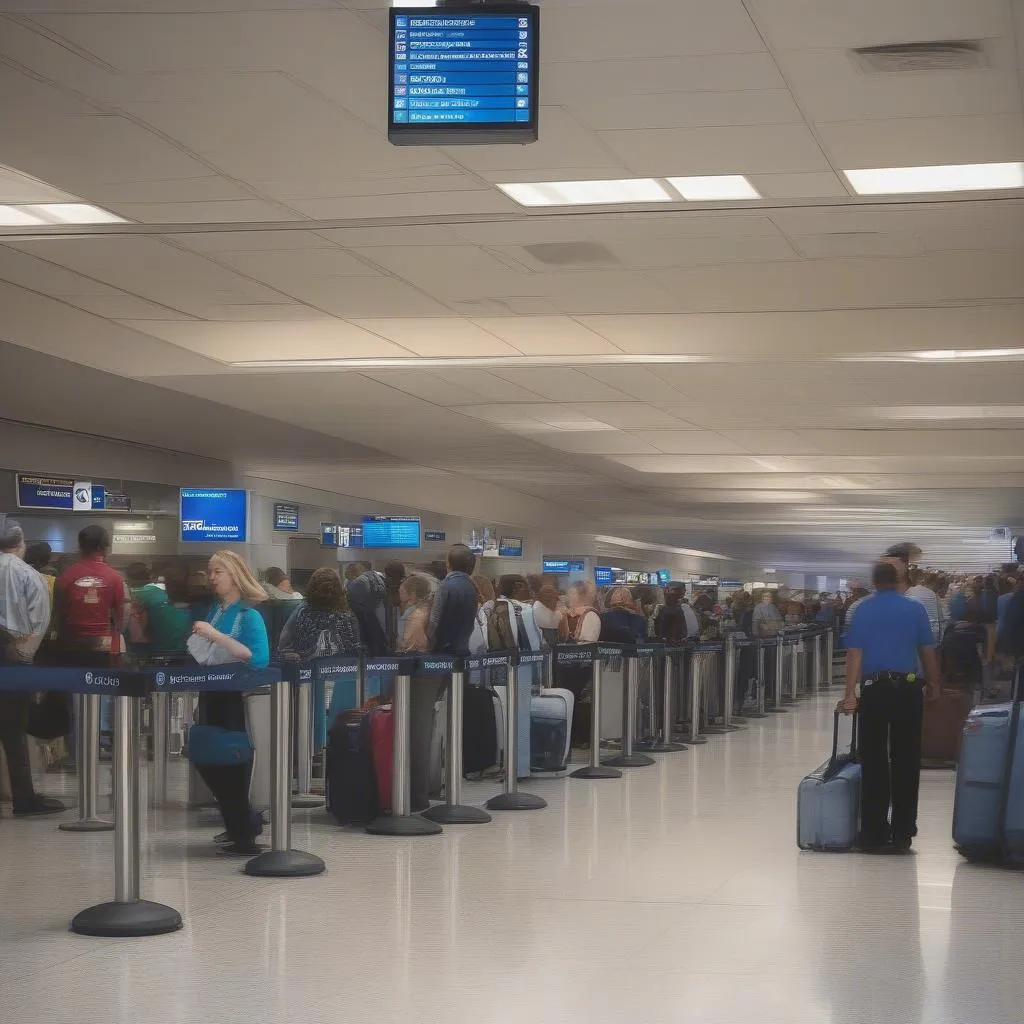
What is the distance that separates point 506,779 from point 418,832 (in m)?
1.63

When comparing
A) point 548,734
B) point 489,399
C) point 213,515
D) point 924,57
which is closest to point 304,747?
point 548,734

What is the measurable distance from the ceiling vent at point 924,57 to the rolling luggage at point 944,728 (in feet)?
27.8

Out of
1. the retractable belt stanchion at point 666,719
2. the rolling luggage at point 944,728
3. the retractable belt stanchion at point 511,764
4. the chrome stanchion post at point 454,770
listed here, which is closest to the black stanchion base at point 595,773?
the retractable belt stanchion at point 511,764

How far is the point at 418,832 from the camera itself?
9234 mm

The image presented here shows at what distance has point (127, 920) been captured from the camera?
6426mm

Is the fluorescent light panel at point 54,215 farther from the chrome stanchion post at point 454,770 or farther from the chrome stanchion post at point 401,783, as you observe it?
the chrome stanchion post at point 454,770

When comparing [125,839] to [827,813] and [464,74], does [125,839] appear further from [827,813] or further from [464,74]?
[827,813]

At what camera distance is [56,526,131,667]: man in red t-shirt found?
10.7 meters

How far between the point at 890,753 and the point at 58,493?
11485 millimetres

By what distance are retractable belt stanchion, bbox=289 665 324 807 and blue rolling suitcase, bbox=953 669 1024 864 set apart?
453 centimetres

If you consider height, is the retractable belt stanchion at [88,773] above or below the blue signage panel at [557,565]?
below

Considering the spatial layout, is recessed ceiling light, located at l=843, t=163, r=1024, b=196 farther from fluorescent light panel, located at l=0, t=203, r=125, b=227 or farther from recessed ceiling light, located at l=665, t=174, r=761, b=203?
fluorescent light panel, located at l=0, t=203, r=125, b=227

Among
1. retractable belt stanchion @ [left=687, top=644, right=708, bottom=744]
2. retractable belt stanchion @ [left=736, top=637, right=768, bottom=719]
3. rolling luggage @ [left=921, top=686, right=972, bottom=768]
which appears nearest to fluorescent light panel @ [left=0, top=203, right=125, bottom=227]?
rolling luggage @ [left=921, top=686, right=972, bottom=768]

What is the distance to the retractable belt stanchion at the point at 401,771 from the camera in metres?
9.21
